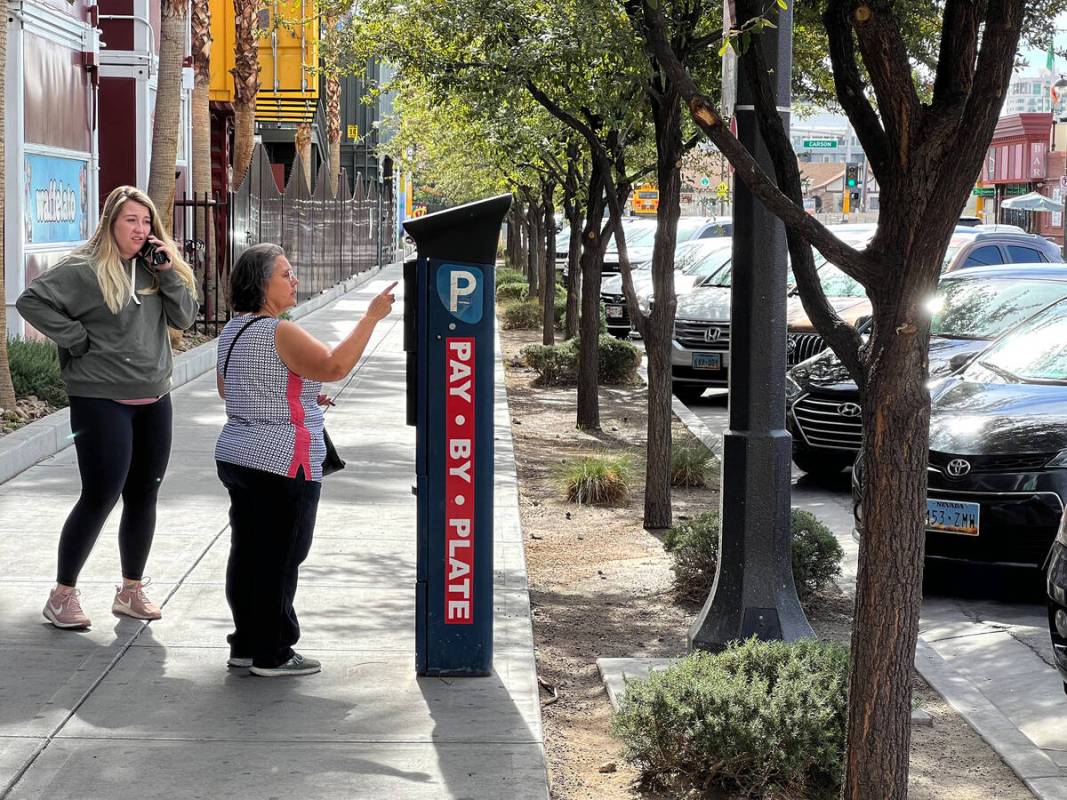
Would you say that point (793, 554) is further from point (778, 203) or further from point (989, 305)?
point (989, 305)

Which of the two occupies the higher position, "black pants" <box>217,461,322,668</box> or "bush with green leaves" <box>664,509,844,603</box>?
"black pants" <box>217,461,322,668</box>

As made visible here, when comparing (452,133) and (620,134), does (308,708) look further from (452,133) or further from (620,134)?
(452,133)

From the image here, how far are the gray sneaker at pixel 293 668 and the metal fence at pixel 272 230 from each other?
45.1 feet

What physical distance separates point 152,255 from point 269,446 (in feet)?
3.82

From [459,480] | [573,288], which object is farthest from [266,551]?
[573,288]

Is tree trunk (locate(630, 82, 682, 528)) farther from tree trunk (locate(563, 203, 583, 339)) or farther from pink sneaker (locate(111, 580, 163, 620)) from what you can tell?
tree trunk (locate(563, 203, 583, 339))

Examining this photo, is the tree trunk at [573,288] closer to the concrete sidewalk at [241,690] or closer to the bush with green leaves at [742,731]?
the concrete sidewalk at [241,690]

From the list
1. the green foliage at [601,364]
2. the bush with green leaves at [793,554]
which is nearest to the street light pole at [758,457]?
the bush with green leaves at [793,554]

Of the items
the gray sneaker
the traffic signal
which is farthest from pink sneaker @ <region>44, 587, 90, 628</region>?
the traffic signal

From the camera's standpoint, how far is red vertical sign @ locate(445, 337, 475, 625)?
17.9 ft

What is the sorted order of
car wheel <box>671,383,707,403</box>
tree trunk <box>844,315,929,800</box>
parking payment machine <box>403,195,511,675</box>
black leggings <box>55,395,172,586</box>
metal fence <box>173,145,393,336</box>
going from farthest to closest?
1. metal fence <box>173,145,393,336</box>
2. car wheel <box>671,383,707,403</box>
3. black leggings <box>55,395,172,586</box>
4. parking payment machine <box>403,195,511,675</box>
5. tree trunk <box>844,315,929,800</box>

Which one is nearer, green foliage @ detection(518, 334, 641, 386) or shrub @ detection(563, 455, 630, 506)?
shrub @ detection(563, 455, 630, 506)

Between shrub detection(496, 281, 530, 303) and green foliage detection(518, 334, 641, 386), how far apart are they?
14.5m

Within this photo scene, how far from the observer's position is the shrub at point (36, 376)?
1215cm
